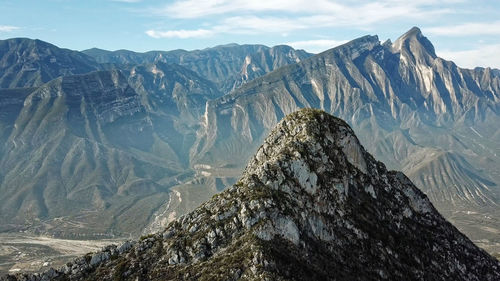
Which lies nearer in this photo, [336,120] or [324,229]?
[324,229]

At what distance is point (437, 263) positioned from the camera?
118562mm

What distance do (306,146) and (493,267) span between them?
237 ft

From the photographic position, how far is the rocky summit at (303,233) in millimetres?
91062

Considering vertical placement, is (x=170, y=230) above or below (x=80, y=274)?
above

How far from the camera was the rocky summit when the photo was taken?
9106 cm

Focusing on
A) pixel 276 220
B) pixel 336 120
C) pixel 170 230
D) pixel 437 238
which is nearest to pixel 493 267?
pixel 437 238

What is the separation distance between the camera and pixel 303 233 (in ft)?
320

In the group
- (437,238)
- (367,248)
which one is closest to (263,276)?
(367,248)

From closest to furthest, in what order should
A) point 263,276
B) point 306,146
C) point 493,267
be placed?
point 263,276 → point 306,146 → point 493,267

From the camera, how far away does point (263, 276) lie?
8231cm

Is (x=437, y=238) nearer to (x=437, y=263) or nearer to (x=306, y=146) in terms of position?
(x=437, y=263)

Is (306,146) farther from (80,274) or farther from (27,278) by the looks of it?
(27,278)

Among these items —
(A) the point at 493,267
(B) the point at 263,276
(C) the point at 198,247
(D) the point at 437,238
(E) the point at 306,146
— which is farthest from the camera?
(A) the point at 493,267

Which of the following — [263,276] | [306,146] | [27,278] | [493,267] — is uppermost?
[306,146]
